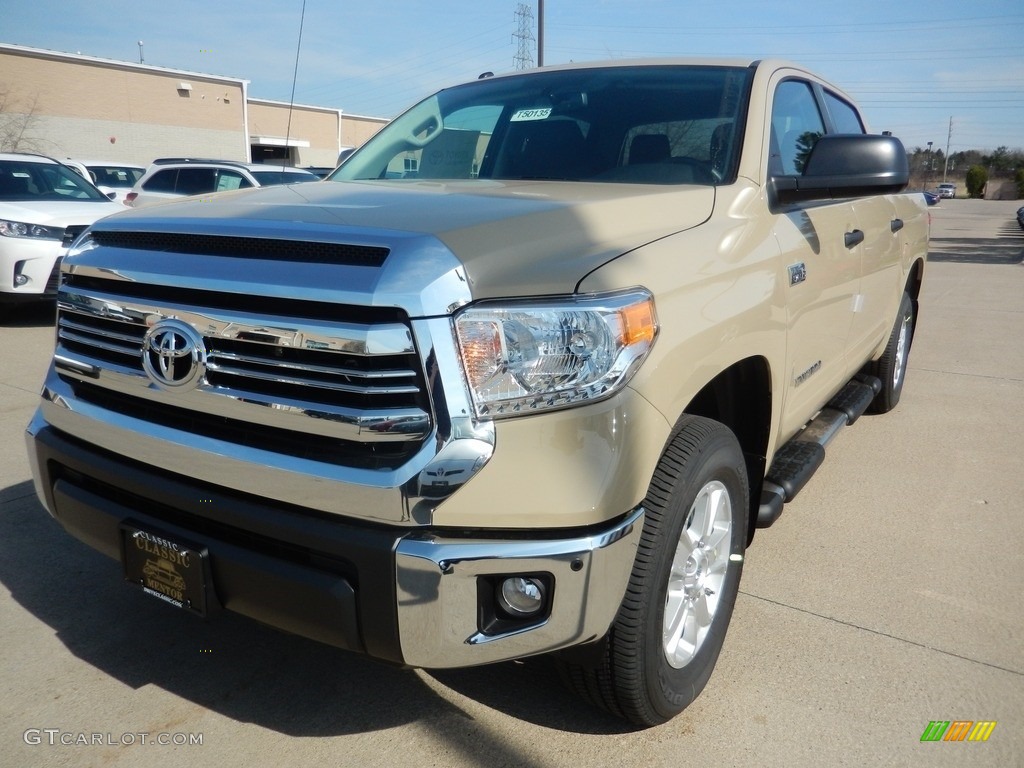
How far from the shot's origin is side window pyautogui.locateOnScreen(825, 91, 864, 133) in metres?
3.95

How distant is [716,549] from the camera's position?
251 centimetres

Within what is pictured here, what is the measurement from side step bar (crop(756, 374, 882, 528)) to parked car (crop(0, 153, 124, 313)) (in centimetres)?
716

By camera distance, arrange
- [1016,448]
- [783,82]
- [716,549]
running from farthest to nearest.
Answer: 1. [1016,448]
2. [783,82]
3. [716,549]

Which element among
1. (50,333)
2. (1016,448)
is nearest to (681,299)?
(1016,448)

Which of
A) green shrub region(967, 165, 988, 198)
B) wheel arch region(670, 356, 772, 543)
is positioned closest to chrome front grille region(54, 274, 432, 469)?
wheel arch region(670, 356, 772, 543)

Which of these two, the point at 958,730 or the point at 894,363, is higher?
the point at 894,363

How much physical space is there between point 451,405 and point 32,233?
788cm

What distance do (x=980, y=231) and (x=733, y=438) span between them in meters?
30.8

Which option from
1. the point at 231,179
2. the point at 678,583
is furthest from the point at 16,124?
the point at 678,583

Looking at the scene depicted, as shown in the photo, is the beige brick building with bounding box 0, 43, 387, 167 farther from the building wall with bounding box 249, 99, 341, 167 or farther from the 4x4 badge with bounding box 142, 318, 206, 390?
the 4x4 badge with bounding box 142, 318, 206, 390

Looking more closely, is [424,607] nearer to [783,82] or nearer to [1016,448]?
[783,82]

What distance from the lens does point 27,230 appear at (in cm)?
803

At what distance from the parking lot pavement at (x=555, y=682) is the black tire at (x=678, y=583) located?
176 mm

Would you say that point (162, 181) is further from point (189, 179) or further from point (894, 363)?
point (894, 363)
